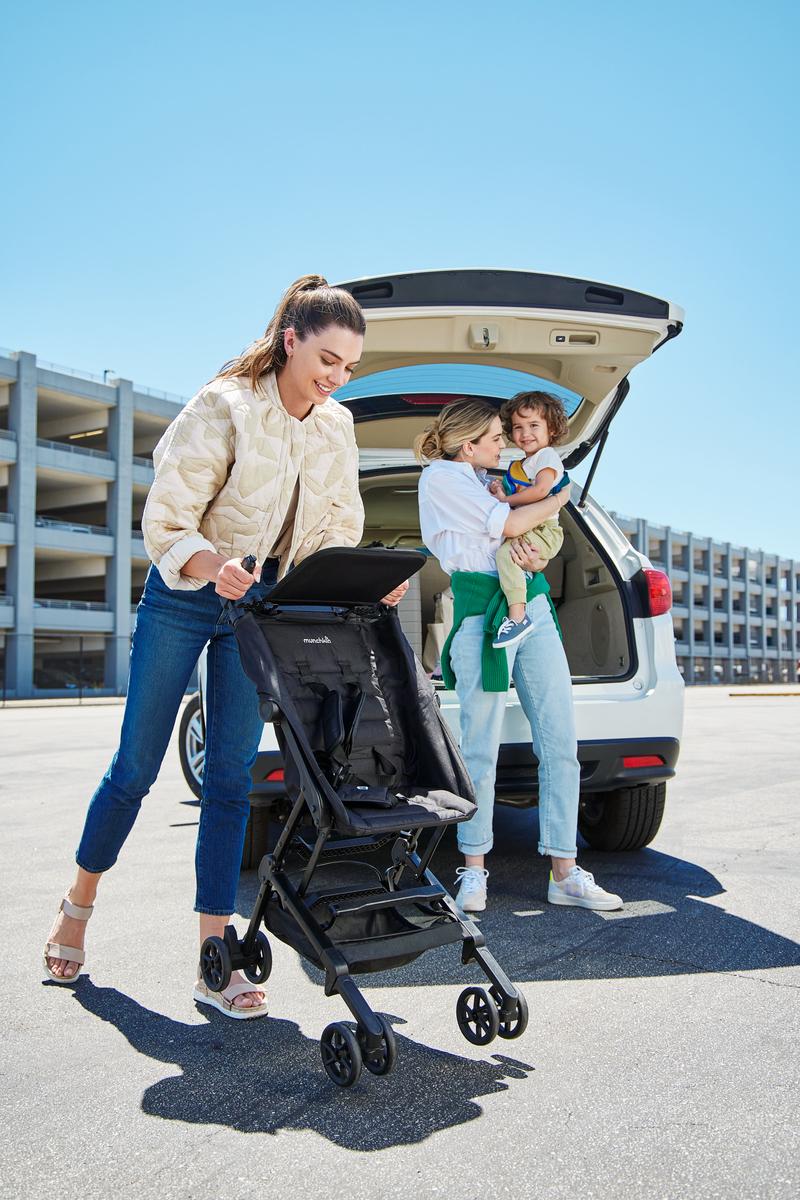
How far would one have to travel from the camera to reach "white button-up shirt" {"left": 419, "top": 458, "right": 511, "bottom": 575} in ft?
10.8

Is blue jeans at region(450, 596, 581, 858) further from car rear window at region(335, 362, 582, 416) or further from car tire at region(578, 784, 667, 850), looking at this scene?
car rear window at region(335, 362, 582, 416)

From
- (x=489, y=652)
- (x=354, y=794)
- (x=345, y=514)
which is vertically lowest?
(x=354, y=794)

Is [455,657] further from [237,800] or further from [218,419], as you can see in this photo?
[218,419]

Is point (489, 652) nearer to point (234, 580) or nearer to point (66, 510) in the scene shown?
point (234, 580)

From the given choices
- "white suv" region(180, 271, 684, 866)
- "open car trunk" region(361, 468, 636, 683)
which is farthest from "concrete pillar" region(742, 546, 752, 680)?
"white suv" region(180, 271, 684, 866)

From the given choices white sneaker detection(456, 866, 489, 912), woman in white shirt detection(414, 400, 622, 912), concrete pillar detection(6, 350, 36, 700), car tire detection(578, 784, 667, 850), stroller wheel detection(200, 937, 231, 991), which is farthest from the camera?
concrete pillar detection(6, 350, 36, 700)

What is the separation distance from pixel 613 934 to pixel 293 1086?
141 cm

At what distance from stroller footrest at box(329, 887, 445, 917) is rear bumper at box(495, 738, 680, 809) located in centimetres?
143

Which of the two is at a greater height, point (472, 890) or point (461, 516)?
point (461, 516)

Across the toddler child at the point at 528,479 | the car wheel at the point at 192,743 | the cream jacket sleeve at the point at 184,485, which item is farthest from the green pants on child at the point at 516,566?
the car wheel at the point at 192,743

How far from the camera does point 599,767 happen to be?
3510mm

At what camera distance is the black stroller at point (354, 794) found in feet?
6.20

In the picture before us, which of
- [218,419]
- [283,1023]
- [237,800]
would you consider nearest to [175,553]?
[218,419]

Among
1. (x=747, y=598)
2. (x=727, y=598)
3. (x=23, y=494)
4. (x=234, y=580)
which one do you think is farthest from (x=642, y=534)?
(x=234, y=580)
